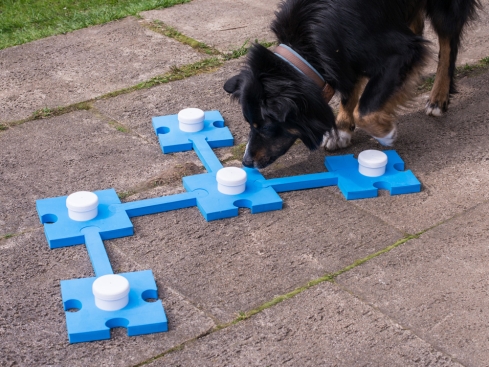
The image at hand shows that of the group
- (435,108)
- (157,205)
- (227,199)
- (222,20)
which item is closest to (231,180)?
(227,199)

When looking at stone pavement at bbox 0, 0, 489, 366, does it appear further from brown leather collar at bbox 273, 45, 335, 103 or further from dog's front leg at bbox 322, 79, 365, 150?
brown leather collar at bbox 273, 45, 335, 103

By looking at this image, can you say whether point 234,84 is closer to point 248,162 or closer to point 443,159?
point 248,162

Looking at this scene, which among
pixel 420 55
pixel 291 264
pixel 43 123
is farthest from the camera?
pixel 43 123

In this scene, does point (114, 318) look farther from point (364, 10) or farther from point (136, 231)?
point (364, 10)

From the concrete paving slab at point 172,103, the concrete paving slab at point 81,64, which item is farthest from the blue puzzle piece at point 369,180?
the concrete paving slab at point 81,64

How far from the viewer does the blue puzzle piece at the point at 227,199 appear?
344cm

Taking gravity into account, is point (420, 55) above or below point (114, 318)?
above

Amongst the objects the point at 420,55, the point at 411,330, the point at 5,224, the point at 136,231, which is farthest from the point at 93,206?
the point at 420,55

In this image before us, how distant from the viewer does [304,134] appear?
359cm

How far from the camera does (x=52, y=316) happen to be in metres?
2.75

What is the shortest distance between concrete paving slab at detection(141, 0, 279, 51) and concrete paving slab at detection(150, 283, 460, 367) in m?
3.10

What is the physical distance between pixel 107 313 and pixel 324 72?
177 centimetres

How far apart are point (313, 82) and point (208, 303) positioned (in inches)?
53.1

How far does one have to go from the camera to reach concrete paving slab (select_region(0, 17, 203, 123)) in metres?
4.65
